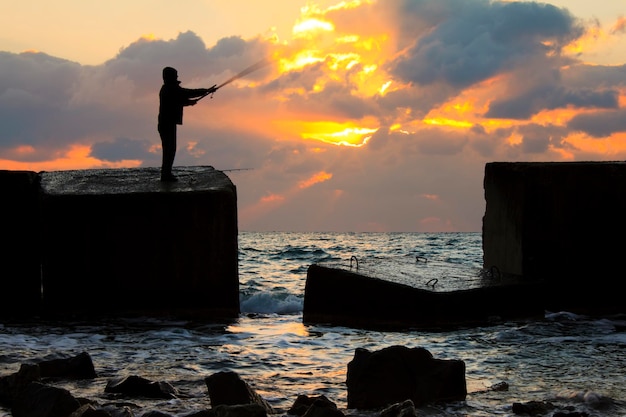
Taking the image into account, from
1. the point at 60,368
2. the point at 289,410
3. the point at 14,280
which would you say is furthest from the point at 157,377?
the point at 14,280

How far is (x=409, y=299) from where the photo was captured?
809cm

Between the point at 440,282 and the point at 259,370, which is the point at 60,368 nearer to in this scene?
the point at 259,370

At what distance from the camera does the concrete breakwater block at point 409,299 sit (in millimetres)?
8078

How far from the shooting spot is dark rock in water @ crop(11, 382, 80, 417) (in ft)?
14.3

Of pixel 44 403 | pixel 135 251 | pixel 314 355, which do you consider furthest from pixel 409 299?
pixel 44 403

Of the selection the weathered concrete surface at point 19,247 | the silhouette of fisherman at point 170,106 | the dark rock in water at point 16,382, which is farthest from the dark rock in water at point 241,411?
the silhouette of fisherman at point 170,106

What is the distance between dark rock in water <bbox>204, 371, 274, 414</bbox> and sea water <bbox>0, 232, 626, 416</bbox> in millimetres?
175

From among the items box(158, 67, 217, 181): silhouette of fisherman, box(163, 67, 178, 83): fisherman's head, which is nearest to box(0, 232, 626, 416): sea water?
box(158, 67, 217, 181): silhouette of fisherman

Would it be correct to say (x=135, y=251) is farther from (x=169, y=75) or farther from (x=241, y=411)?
(x=241, y=411)

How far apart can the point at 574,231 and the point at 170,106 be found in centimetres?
488

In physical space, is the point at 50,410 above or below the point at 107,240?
below

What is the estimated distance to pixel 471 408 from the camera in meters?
4.85

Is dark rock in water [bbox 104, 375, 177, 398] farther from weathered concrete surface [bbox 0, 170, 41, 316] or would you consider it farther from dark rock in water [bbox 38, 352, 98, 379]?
weathered concrete surface [bbox 0, 170, 41, 316]

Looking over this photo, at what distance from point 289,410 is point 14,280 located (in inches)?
202
